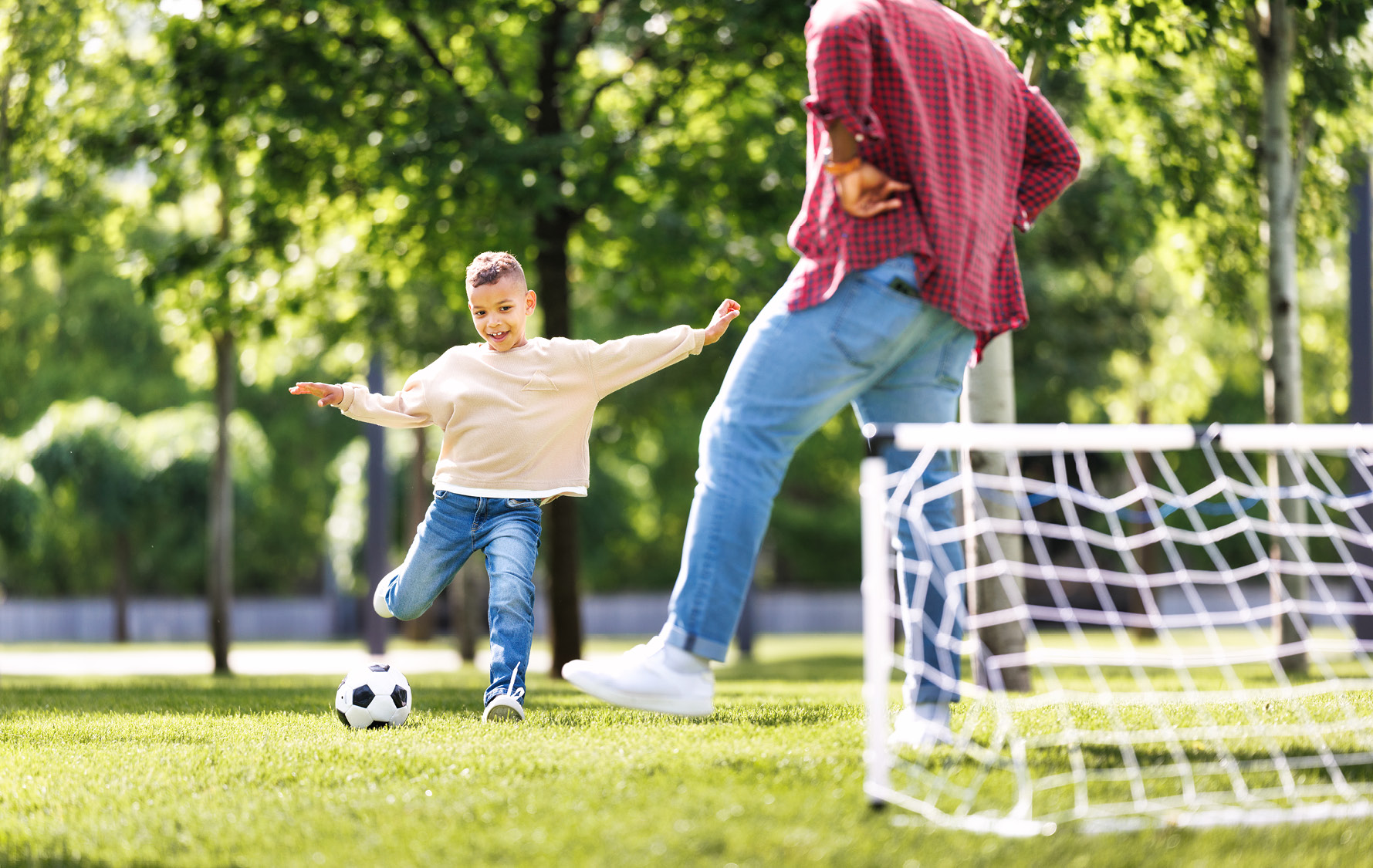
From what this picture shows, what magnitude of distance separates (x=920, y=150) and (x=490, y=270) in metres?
2.19

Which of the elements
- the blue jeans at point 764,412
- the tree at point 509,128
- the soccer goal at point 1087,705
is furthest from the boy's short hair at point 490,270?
→ the tree at point 509,128

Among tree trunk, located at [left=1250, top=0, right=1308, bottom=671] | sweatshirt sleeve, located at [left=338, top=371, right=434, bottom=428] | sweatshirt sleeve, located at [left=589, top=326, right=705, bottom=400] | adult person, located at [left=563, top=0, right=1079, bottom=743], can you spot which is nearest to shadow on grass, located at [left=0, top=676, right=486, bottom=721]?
sweatshirt sleeve, located at [left=338, top=371, right=434, bottom=428]

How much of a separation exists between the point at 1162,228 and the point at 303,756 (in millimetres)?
13404

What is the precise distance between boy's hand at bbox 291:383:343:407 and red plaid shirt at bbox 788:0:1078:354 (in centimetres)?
229

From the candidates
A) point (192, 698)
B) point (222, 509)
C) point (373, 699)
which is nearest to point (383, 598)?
point (373, 699)

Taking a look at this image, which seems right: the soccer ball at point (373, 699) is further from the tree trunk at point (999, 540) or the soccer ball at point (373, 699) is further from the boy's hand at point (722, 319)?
the tree trunk at point (999, 540)

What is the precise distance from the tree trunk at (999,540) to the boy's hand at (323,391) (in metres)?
3.72

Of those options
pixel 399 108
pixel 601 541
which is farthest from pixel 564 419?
pixel 601 541

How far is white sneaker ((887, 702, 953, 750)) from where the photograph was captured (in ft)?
11.4

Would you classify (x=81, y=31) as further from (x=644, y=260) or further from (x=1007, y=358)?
(x=1007, y=358)

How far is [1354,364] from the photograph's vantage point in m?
12.2

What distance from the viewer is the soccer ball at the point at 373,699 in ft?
15.8

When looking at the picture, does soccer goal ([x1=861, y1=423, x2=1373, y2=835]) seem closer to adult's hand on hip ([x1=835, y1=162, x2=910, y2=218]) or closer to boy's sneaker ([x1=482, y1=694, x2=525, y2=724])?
adult's hand on hip ([x1=835, y1=162, x2=910, y2=218])

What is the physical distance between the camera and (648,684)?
3174 mm
